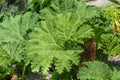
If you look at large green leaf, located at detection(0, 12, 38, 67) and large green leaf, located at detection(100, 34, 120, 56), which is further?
large green leaf, located at detection(0, 12, 38, 67)

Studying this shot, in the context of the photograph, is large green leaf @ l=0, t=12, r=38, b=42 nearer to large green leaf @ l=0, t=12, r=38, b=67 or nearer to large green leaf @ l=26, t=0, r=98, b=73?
large green leaf @ l=0, t=12, r=38, b=67

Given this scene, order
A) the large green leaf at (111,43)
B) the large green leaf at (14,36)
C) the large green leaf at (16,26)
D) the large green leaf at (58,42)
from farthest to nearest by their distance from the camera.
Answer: the large green leaf at (16,26) → the large green leaf at (14,36) → the large green leaf at (111,43) → the large green leaf at (58,42)

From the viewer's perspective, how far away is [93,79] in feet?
14.4

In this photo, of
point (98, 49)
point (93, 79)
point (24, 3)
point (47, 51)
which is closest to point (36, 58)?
point (47, 51)

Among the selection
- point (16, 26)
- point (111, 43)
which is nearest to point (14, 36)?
point (16, 26)

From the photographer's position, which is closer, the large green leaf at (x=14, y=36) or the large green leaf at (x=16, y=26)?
the large green leaf at (x=14, y=36)

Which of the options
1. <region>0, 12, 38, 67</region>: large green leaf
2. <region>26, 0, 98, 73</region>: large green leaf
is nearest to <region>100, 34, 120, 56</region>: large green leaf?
<region>26, 0, 98, 73</region>: large green leaf

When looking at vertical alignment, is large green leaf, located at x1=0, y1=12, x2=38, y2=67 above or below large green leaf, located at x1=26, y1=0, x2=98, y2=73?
below

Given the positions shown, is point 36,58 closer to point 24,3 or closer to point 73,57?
point 73,57

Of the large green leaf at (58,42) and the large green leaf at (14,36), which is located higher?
the large green leaf at (58,42)

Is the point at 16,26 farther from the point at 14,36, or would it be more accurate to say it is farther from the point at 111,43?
the point at 111,43

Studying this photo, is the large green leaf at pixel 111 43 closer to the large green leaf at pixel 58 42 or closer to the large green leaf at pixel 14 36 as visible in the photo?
the large green leaf at pixel 58 42

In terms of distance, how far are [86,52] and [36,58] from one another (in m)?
0.77

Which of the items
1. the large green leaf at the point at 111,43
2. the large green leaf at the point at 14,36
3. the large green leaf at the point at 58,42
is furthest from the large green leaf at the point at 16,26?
the large green leaf at the point at 111,43
